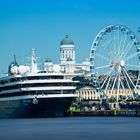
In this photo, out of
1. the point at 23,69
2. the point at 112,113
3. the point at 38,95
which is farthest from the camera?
the point at 112,113

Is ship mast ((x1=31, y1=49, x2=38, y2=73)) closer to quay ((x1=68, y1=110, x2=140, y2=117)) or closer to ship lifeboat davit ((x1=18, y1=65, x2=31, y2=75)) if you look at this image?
ship lifeboat davit ((x1=18, y1=65, x2=31, y2=75))

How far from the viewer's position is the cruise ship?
128 meters

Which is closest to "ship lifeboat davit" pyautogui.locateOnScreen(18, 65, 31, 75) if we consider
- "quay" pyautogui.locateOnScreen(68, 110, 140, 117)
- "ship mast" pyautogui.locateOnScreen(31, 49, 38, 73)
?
"ship mast" pyautogui.locateOnScreen(31, 49, 38, 73)

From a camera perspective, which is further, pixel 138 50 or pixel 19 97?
pixel 138 50

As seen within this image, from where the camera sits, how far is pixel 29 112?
5167 inches

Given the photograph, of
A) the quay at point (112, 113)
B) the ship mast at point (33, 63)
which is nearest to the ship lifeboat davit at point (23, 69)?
the ship mast at point (33, 63)

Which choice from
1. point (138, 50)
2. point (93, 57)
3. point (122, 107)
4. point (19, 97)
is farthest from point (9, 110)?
point (122, 107)

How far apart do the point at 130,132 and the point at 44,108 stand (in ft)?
169

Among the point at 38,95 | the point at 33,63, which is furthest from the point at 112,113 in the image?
the point at 38,95

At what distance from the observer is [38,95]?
12800 cm

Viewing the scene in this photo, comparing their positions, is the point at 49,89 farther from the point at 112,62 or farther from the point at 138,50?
the point at 138,50

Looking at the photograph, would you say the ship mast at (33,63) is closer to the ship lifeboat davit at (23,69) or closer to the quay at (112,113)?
the ship lifeboat davit at (23,69)

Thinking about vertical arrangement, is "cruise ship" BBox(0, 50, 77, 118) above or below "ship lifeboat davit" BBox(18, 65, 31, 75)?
below

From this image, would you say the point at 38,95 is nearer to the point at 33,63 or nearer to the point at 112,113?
the point at 33,63
